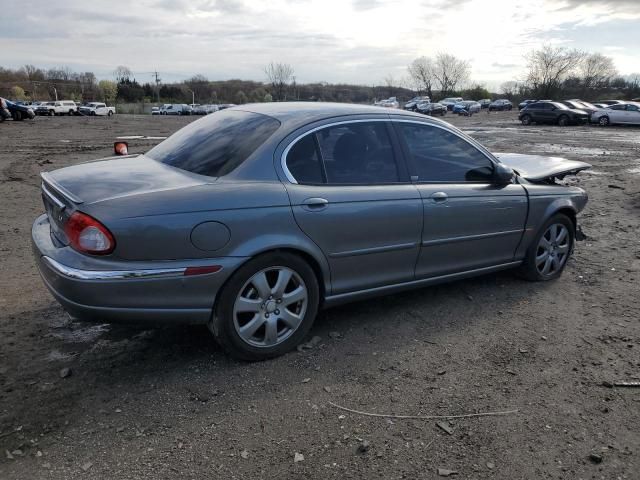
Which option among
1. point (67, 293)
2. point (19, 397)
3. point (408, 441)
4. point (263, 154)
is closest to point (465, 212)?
point (263, 154)

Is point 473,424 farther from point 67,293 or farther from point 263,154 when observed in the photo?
point 67,293

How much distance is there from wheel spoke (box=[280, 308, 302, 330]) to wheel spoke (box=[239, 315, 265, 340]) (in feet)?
0.50

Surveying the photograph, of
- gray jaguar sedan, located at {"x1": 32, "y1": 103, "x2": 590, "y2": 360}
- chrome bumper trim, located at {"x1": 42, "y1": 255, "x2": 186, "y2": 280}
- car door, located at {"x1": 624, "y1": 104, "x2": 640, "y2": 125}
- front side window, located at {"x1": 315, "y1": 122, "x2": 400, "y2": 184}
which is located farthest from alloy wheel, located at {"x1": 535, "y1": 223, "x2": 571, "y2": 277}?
car door, located at {"x1": 624, "y1": 104, "x2": 640, "y2": 125}

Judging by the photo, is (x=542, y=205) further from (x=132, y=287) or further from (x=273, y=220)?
(x=132, y=287)

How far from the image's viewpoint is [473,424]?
2912mm

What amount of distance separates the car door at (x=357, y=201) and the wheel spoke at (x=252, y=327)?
2.06 ft

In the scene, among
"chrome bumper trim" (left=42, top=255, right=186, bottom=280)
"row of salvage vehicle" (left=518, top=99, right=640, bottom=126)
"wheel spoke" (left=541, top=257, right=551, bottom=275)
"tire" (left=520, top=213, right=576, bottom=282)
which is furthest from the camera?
"row of salvage vehicle" (left=518, top=99, right=640, bottom=126)

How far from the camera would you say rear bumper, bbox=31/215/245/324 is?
2953 mm

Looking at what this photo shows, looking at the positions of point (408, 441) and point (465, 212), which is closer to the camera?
point (408, 441)

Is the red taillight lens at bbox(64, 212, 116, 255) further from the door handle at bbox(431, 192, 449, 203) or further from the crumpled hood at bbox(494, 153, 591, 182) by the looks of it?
the crumpled hood at bbox(494, 153, 591, 182)

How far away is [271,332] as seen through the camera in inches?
137

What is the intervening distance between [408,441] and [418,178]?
6.95 feet

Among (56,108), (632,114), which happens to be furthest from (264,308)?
(56,108)

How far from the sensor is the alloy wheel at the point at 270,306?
11.0ft
